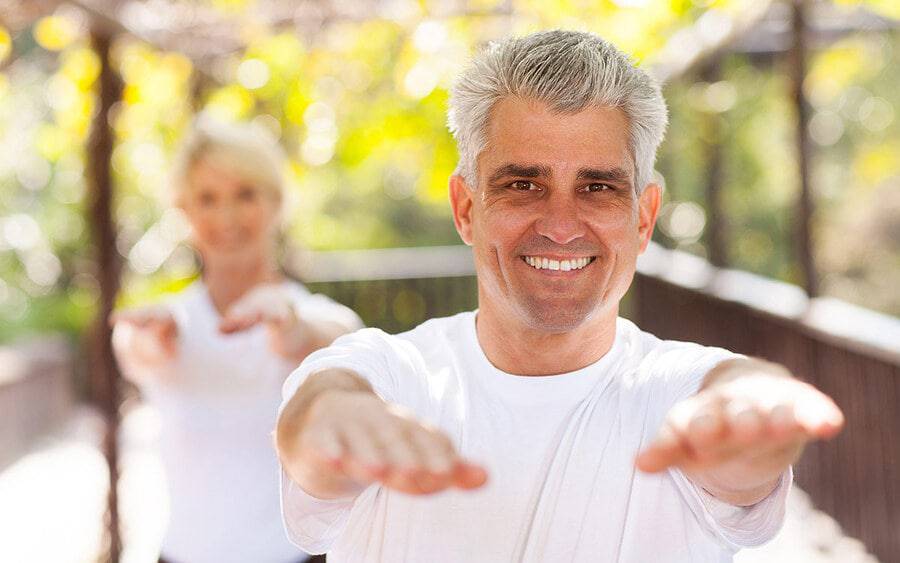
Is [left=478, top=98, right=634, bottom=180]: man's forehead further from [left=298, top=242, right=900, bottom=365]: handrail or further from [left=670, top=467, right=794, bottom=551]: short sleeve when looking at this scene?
[left=298, top=242, right=900, bottom=365]: handrail

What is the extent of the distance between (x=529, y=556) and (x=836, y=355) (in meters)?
3.41

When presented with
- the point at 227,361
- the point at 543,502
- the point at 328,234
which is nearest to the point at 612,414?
the point at 543,502

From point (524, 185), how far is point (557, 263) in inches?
4.8

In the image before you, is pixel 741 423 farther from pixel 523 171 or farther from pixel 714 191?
pixel 714 191

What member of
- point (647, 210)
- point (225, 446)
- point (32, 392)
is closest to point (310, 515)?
point (647, 210)

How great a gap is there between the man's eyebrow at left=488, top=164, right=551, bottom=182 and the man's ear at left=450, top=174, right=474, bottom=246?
140mm

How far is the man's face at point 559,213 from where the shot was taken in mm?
1487

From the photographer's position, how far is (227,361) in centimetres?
250

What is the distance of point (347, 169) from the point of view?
8117 millimetres

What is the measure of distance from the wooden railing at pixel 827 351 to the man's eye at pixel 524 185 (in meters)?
2.70

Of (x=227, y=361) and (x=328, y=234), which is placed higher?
(x=227, y=361)

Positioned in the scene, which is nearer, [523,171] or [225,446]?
[523,171]

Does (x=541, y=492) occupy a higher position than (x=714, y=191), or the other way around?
(x=541, y=492)

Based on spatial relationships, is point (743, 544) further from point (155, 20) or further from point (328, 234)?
point (328, 234)
